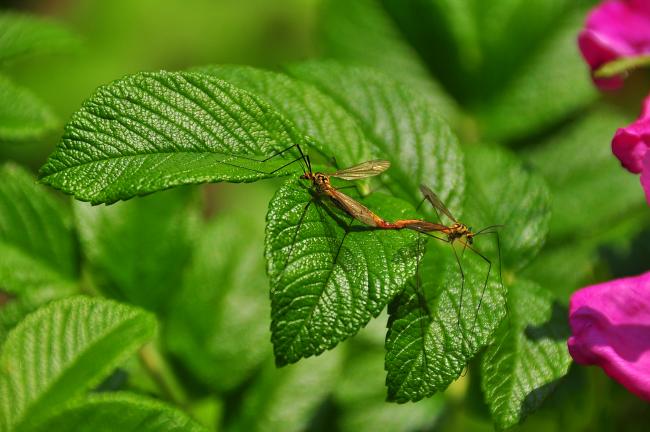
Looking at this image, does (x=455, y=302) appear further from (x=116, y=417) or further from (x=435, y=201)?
(x=116, y=417)

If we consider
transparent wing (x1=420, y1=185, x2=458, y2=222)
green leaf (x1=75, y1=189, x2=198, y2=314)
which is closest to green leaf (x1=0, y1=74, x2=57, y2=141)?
green leaf (x1=75, y1=189, x2=198, y2=314)

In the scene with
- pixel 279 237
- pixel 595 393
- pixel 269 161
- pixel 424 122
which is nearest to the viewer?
pixel 279 237

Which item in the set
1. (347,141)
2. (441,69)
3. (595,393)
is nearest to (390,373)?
(347,141)

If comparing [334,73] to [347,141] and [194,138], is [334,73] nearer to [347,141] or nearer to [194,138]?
[347,141]

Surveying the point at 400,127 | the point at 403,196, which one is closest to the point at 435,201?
the point at 403,196

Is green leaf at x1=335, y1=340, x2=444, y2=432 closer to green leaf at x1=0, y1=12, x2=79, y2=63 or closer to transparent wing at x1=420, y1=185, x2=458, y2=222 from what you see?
transparent wing at x1=420, y1=185, x2=458, y2=222

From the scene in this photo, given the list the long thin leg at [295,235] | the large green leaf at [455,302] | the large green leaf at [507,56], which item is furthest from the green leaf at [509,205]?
the large green leaf at [507,56]

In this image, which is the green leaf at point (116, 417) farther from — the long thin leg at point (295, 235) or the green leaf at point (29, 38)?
the green leaf at point (29, 38)
